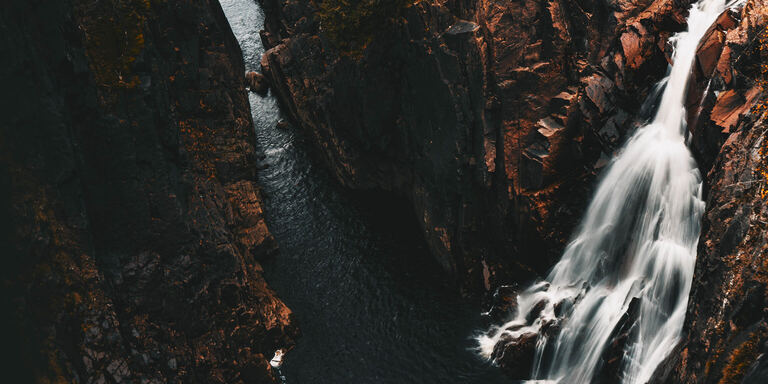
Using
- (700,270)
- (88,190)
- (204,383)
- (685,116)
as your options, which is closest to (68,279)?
(88,190)

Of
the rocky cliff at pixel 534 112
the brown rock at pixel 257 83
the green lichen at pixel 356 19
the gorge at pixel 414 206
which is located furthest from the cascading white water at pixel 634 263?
the brown rock at pixel 257 83

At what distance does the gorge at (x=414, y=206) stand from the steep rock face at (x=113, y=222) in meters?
0.10

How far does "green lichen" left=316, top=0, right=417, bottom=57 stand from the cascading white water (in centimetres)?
1731

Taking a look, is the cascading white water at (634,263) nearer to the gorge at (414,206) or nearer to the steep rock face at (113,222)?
the gorge at (414,206)

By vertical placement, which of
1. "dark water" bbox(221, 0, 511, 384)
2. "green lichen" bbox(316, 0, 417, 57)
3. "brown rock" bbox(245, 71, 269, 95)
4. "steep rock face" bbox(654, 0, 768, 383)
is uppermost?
"green lichen" bbox(316, 0, 417, 57)

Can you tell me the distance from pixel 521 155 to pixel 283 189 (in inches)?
880

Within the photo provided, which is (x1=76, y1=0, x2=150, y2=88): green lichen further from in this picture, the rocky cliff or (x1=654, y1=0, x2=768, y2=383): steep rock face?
(x1=654, y1=0, x2=768, y2=383): steep rock face

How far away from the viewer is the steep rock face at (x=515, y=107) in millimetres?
30828

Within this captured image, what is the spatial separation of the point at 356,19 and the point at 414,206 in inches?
572

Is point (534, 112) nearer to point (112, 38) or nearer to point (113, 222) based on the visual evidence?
point (112, 38)

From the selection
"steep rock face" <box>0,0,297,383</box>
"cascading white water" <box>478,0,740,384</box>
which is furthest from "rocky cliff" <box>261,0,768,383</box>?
"steep rock face" <box>0,0,297,383</box>

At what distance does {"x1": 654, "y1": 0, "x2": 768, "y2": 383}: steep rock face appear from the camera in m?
17.3

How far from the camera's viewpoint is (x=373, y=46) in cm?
3866

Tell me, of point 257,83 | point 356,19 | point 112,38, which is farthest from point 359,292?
point 257,83
